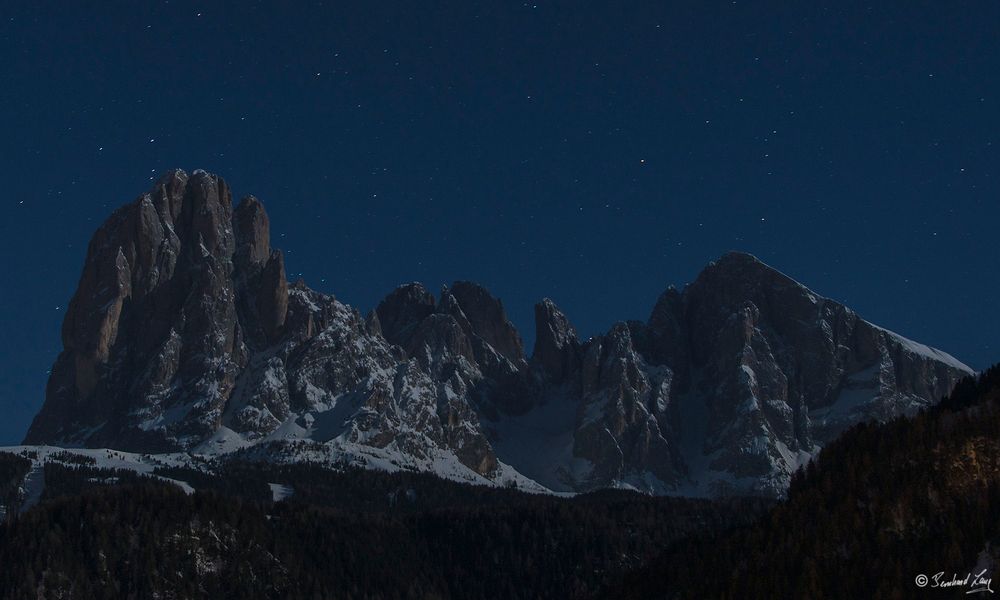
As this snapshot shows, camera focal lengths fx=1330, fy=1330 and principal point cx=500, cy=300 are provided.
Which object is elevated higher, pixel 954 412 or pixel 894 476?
pixel 954 412

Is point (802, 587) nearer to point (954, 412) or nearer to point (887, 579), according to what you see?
point (887, 579)

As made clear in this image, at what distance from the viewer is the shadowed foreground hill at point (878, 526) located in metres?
138

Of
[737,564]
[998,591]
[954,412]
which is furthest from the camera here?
[954,412]

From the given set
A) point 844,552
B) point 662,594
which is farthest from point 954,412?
point 662,594

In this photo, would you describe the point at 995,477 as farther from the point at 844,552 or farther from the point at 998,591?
the point at 998,591

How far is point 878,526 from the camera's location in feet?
496

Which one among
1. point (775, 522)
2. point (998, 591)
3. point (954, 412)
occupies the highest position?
point (954, 412)

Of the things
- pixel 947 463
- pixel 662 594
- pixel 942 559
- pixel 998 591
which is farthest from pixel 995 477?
pixel 662 594

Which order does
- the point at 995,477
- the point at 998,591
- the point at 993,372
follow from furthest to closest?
the point at 993,372 → the point at 995,477 → the point at 998,591

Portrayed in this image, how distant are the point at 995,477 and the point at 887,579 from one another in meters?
20.9

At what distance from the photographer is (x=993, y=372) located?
192m

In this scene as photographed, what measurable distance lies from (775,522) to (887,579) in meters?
31.2

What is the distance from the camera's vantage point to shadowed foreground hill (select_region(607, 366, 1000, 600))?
453 feet

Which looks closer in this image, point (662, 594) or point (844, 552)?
point (844, 552)
